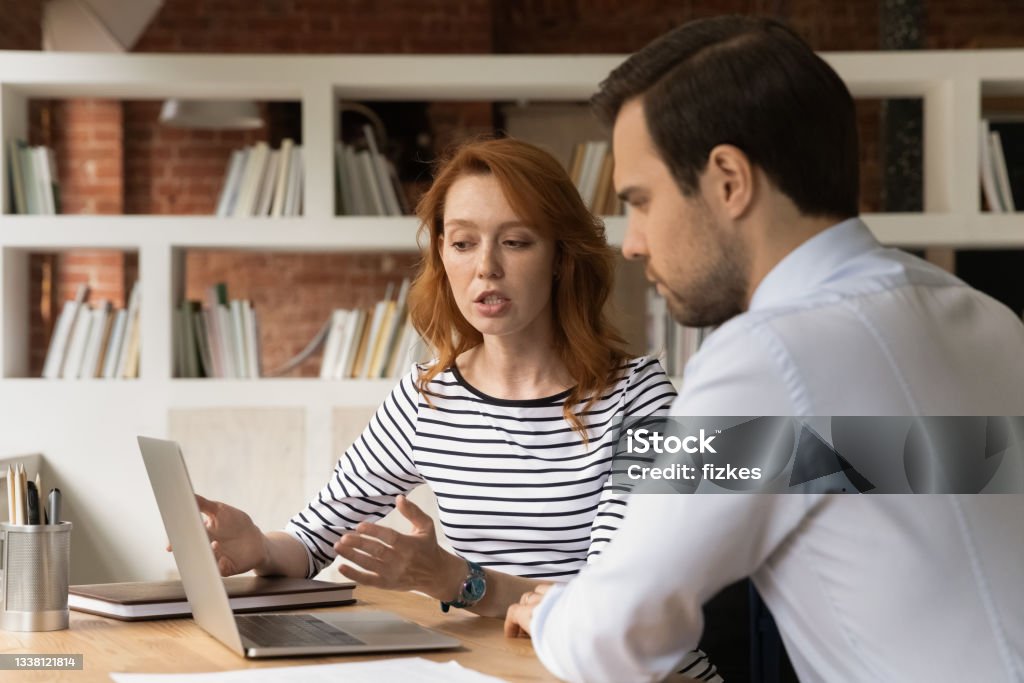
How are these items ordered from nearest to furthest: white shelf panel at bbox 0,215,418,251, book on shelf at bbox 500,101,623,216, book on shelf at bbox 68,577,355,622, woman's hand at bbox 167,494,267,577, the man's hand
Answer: the man's hand < book on shelf at bbox 68,577,355,622 < woman's hand at bbox 167,494,267,577 < white shelf panel at bbox 0,215,418,251 < book on shelf at bbox 500,101,623,216

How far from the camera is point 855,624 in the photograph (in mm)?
1016

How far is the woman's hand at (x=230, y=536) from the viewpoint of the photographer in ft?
5.57

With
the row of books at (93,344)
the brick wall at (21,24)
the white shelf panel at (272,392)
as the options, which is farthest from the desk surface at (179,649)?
the brick wall at (21,24)

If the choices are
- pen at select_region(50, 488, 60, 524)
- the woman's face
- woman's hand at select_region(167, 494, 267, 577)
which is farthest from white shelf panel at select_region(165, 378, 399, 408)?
pen at select_region(50, 488, 60, 524)

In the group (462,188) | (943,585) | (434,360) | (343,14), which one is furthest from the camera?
(343,14)

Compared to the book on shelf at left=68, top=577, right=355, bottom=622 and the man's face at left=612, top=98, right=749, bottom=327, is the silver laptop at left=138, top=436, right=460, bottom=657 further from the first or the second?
the man's face at left=612, top=98, right=749, bottom=327

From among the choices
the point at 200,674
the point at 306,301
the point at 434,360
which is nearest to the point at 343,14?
the point at 306,301

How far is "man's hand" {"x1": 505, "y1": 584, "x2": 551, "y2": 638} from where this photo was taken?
4.77 feet

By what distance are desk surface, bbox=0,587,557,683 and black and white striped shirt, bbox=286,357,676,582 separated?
26 centimetres

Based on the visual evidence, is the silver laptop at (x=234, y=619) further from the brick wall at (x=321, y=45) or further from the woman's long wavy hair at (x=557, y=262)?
the brick wall at (x=321, y=45)

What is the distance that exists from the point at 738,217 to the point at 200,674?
744 mm

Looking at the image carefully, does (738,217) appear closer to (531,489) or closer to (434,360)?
(531,489)

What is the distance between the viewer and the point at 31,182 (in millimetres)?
3777

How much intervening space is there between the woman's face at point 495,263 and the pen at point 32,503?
772 mm
